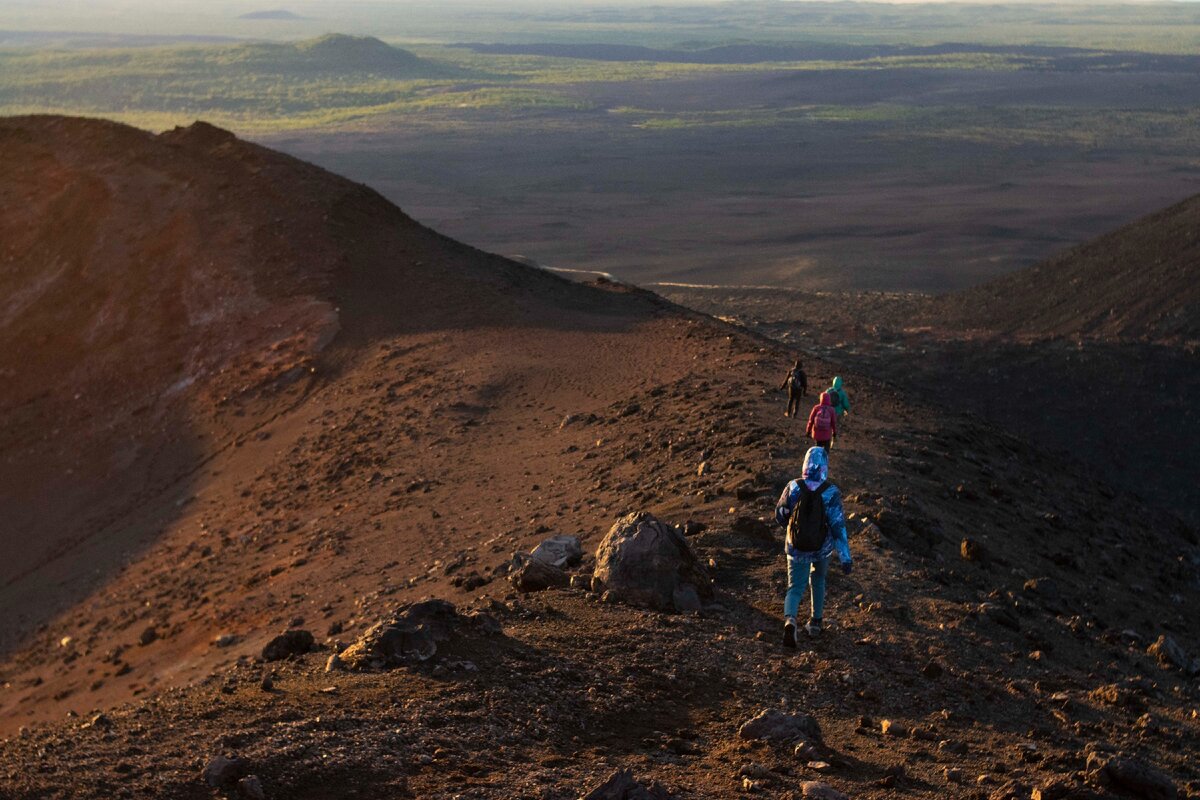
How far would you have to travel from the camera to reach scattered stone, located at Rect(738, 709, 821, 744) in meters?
7.97

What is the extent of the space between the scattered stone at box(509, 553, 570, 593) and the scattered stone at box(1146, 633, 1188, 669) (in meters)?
4.78

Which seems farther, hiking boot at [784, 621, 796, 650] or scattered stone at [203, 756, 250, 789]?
hiking boot at [784, 621, 796, 650]

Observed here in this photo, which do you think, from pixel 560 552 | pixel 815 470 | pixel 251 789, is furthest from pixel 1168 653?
pixel 251 789

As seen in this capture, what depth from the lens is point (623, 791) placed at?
687 cm

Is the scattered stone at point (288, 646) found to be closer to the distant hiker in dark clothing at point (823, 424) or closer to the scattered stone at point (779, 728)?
the scattered stone at point (779, 728)

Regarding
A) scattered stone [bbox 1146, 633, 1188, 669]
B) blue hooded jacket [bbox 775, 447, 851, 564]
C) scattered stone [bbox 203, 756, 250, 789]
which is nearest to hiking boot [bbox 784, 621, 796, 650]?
blue hooded jacket [bbox 775, 447, 851, 564]

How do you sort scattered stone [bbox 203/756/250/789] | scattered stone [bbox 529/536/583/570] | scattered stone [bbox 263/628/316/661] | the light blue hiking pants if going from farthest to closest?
1. scattered stone [bbox 529/536/583/570]
2. scattered stone [bbox 263/628/316/661]
3. the light blue hiking pants
4. scattered stone [bbox 203/756/250/789]

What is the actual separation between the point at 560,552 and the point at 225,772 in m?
4.57

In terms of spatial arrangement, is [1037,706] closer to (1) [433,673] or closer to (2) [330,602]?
(1) [433,673]

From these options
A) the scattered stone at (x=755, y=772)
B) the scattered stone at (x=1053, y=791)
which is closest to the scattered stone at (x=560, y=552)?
the scattered stone at (x=755, y=772)

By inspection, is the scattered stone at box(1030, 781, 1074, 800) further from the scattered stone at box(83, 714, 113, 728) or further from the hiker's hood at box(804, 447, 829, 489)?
the scattered stone at box(83, 714, 113, 728)

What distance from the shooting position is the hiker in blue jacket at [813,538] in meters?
9.57

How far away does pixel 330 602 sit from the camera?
42.2ft

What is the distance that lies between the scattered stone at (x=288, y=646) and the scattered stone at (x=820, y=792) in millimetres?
4054
